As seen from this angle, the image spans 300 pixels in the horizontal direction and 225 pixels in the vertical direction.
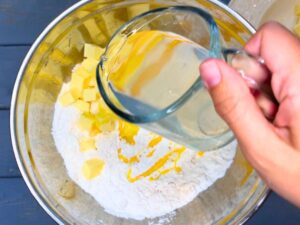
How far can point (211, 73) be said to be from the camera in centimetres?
53

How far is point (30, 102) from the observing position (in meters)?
0.83

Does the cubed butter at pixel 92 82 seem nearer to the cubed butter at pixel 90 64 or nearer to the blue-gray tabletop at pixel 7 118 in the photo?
the cubed butter at pixel 90 64

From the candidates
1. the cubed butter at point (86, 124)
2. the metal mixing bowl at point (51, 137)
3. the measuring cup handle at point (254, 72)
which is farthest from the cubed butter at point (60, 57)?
the measuring cup handle at point (254, 72)

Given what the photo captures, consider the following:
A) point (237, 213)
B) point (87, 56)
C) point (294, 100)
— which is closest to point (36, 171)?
point (87, 56)

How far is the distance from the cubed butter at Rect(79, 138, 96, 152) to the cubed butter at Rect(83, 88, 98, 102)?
62 mm

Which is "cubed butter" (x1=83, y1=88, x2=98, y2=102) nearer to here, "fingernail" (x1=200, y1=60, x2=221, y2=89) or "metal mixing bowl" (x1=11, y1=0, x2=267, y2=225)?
"metal mixing bowl" (x1=11, y1=0, x2=267, y2=225)

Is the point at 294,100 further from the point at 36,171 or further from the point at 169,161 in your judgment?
the point at 36,171

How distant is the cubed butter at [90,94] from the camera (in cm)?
83

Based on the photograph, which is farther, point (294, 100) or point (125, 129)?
point (125, 129)

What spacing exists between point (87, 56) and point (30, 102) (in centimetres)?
11

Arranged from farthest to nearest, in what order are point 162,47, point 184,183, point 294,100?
1. point 184,183
2. point 162,47
3. point 294,100

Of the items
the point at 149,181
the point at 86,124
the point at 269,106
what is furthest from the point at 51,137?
the point at 269,106

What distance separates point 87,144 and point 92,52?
0.48 ft

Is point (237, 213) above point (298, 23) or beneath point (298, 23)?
beneath
